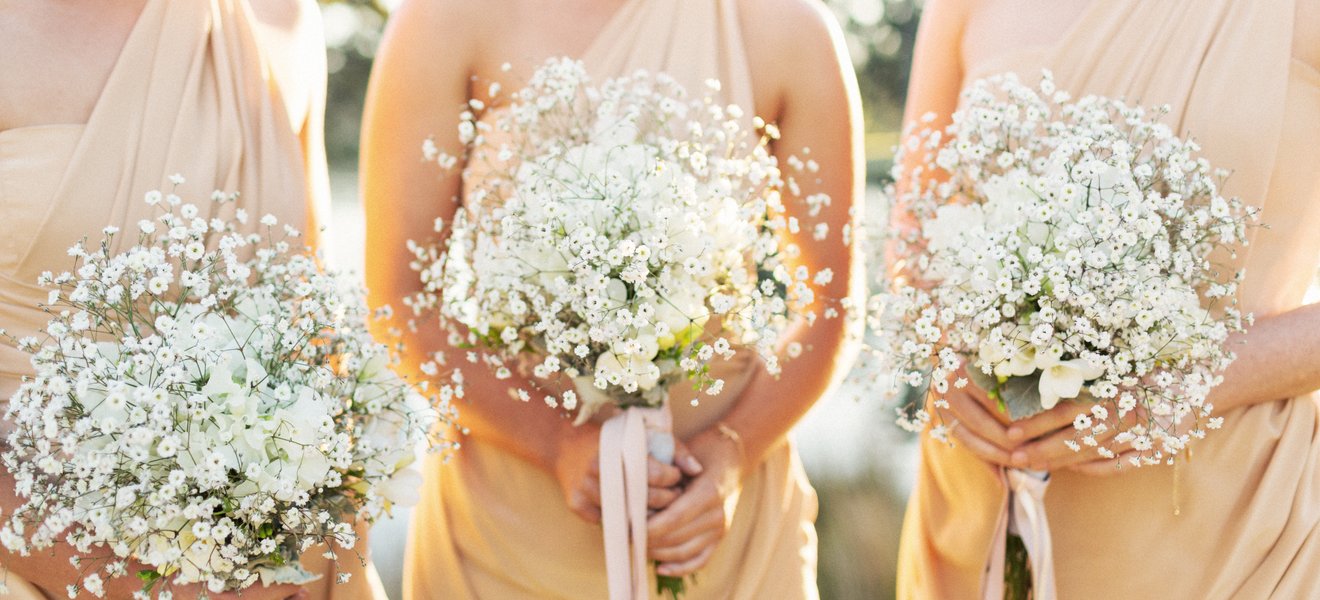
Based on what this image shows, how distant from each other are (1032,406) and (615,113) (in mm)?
1221

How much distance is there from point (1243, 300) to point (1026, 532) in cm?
85

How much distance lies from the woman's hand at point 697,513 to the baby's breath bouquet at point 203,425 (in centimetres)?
68

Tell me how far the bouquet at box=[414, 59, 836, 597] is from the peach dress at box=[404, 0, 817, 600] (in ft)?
1.03

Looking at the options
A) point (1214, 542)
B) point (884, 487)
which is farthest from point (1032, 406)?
point (884, 487)

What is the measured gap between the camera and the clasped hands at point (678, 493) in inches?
132

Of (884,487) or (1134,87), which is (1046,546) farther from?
(884,487)

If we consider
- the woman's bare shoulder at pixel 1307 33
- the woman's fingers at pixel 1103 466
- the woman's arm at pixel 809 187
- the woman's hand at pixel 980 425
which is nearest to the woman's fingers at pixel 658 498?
the woman's arm at pixel 809 187

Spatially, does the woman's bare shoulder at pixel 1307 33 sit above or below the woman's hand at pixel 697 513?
above

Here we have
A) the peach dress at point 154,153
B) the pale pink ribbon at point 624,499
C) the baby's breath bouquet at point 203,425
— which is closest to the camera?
the baby's breath bouquet at point 203,425

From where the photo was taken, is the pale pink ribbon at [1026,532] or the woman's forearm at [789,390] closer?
the pale pink ribbon at [1026,532]

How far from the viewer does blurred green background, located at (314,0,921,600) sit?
7691mm

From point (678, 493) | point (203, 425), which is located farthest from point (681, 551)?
point (203, 425)

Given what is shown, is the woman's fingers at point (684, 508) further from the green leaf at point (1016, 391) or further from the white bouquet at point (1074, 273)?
the green leaf at point (1016, 391)

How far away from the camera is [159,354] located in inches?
105
